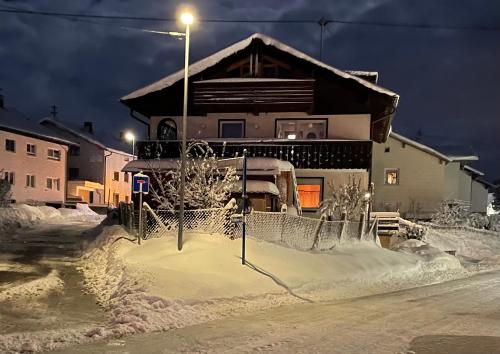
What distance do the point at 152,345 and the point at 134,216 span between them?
9412 mm

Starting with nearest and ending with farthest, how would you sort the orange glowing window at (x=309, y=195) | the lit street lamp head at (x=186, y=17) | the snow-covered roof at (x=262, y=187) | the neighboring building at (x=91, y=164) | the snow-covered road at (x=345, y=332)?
the snow-covered road at (x=345, y=332) → the lit street lamp head at (x=186, y=17) → the snow-covered roof at (x=262, y=187) → the orange glowing window at (x=309, y=195) → the neighboring building at (x=91, y=164)

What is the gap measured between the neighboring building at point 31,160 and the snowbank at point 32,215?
5.08m

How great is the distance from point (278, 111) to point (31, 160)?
73.6 feet

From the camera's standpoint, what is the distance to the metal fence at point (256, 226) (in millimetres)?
13133

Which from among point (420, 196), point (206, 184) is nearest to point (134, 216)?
point (206, 184)

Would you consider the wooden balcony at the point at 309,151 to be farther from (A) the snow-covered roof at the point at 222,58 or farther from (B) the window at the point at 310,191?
(A) the snow-covered roof at the point at 222,58

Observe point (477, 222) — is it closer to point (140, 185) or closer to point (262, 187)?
point (262, 187)

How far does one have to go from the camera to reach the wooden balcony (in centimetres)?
2214

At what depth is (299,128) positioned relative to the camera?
2417 centimetres

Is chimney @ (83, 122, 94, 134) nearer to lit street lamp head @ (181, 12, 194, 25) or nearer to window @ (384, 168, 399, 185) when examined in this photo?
window @ (384, 168, 399, 185)

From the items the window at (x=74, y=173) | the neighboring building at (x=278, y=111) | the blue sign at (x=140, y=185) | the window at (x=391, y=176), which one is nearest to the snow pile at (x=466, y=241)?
the neighboring building at (x=278, y=111)

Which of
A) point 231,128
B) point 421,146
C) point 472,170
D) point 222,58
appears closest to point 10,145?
point 231,128

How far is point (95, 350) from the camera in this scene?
6.34 meters

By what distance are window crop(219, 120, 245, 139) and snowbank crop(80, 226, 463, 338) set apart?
9.93 metres
